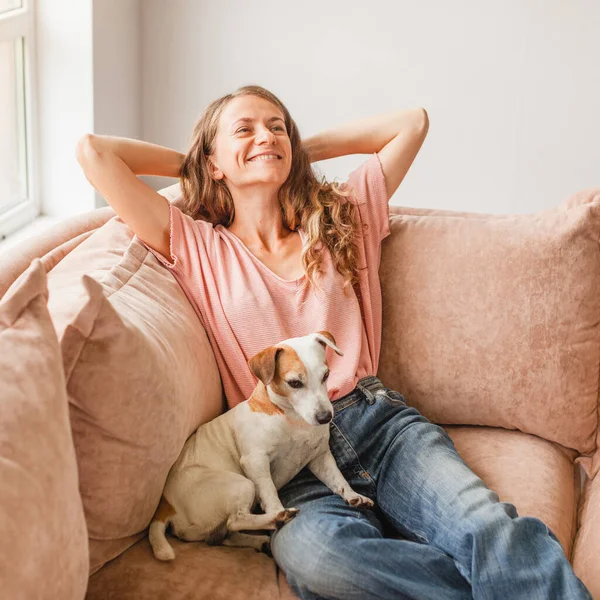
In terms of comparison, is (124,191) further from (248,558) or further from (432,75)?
(432,75)

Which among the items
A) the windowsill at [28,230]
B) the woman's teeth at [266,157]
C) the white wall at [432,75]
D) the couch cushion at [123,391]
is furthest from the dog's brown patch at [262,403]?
the white wall at [432,75]

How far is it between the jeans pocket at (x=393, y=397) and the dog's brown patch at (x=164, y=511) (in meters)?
0.50

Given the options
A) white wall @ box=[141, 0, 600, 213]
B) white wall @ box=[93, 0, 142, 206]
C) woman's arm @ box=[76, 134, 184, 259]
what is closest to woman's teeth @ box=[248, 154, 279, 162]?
woman's arm @ box=[76, 134, 184, 259]

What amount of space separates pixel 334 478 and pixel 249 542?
204mm

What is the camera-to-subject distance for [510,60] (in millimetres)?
3084

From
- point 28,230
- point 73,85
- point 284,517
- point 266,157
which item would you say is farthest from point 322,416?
point 73,85

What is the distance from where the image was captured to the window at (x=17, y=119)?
2674 mm

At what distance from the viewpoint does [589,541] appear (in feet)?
5.36

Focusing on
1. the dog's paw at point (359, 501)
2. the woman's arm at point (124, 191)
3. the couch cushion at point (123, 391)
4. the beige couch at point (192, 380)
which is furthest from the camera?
the woman's arm at point (124, 191)

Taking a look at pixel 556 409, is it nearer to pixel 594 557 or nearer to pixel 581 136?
pixel 594 557

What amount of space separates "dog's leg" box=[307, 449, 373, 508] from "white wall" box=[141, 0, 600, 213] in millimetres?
1818

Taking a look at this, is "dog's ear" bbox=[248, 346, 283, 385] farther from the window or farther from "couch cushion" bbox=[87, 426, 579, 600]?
the window

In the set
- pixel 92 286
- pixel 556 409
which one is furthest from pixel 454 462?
pixel 92 286

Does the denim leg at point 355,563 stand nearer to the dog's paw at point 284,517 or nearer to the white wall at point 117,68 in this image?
the dog's paw at point 284,517
